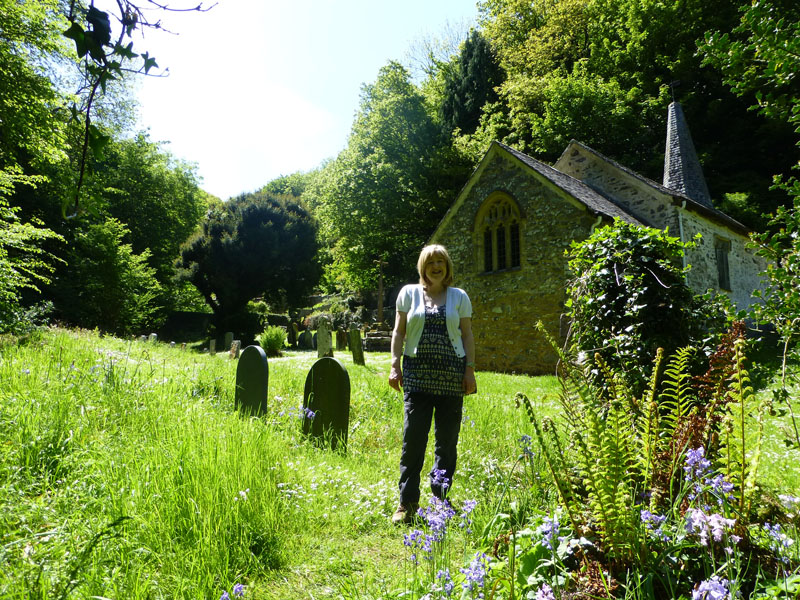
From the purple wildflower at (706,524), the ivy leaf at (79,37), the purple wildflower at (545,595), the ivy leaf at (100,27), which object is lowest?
the purple wildflower at (545,595)

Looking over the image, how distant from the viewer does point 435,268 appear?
3.57 meters

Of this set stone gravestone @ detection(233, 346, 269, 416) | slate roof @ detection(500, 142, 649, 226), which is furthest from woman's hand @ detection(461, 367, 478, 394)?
slate roof @ detection(500, 142, 649, 226)

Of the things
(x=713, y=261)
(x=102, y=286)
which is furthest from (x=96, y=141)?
(x=102, y=286)

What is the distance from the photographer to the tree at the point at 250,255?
26.1 meters

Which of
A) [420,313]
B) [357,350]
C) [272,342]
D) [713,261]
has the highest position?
[713,261]

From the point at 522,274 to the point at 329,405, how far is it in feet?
31.9

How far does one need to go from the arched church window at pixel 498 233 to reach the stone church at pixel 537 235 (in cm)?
3

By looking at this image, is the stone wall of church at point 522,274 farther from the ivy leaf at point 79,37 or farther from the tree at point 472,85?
the tree at point 472,85

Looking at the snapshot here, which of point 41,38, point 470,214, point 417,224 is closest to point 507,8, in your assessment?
point 417,224

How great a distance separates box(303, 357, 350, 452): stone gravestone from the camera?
5105 millimetres

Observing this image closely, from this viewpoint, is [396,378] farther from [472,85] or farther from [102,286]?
[472,85]

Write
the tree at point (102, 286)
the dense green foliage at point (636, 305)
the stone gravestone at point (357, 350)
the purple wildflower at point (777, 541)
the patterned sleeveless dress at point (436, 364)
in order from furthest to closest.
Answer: the tree at point (102, 286)
the stone gravestone at point (357, 350)
the dense green foliage at point (636, 305)
the patterned sleeveless dress at point (436, 364)
the purple wildflower at point (777, 541)

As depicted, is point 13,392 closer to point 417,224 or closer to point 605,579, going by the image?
point 605,579

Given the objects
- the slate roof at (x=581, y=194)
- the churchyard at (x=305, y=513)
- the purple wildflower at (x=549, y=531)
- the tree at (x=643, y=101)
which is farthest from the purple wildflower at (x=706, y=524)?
the tree at (x=643, y=101)
